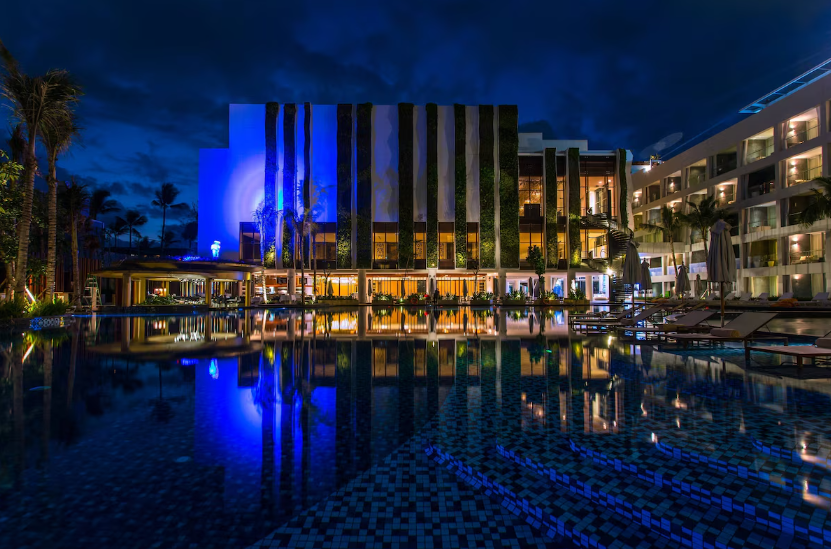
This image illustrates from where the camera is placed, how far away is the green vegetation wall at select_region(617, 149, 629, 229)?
A: 42.1 metres

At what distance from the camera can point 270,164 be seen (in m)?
39.9

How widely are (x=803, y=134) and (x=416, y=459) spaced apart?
115ft

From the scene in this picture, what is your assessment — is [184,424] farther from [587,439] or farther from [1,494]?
[587,439]

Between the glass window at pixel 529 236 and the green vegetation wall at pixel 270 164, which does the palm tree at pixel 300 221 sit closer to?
the green vegetation wall at pixel 270 164

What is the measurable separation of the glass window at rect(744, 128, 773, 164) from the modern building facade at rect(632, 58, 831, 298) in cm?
6

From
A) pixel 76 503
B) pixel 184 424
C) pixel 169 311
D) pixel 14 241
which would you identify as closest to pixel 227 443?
pixel 184 424

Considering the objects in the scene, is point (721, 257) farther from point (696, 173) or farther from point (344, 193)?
point (344, 193)

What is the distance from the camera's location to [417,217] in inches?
1609

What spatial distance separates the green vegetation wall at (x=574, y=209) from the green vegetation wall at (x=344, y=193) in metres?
20.1

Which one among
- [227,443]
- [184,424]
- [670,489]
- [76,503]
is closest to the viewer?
[76,503]

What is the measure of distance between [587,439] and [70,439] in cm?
415

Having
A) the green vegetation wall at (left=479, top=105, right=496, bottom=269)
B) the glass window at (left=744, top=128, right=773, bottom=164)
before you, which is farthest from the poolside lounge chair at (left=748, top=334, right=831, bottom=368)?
the green vegetation wall at (left=479, top=105, right=496, bottom=269)

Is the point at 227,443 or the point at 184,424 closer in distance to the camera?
the point at 227,443

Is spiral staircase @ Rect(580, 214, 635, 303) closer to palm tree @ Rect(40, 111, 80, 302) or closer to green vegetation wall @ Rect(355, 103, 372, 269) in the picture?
green vegetation wall @ Rect(355, 103, 372, 269)
